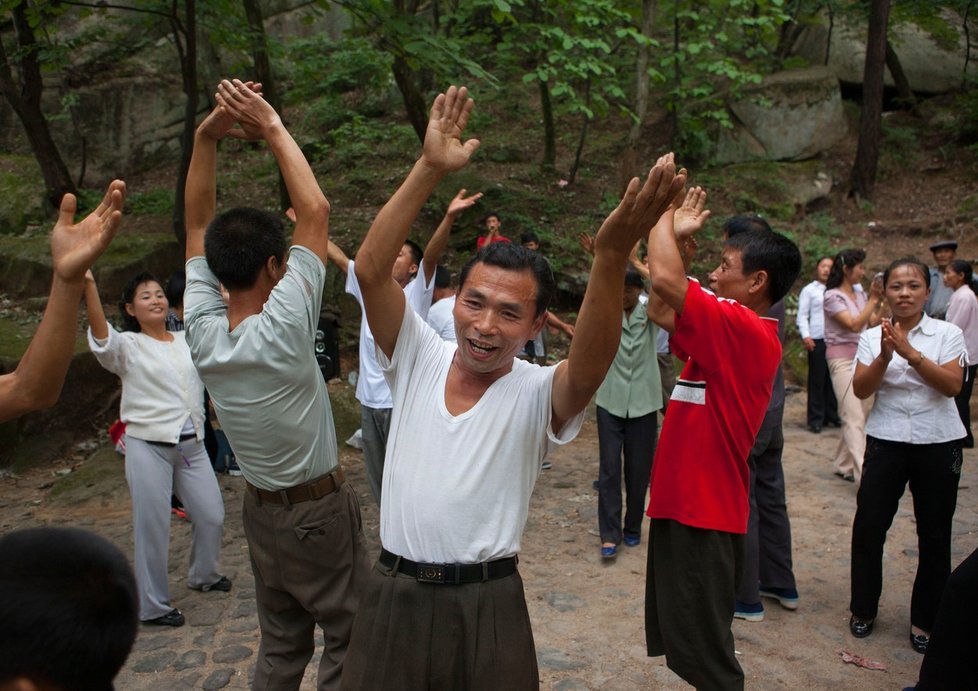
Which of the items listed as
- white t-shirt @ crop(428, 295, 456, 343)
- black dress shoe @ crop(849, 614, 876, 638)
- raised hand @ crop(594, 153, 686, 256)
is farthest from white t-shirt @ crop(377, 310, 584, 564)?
white t-shirt @ crop(428, 295, 456, 343)

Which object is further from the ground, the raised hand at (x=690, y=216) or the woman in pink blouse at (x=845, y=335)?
the raised hand at (x=690, y=216)

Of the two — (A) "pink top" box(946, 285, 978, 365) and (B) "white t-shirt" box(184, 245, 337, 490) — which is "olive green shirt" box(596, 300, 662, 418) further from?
(A) "pink top" box(946, 285, 978, 365)

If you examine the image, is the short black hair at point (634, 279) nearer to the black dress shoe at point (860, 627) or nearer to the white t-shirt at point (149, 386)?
the black dress shoe at point (860, 627)

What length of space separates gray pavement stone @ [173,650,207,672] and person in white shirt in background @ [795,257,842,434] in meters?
7.17

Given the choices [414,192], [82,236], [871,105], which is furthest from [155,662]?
[871,105]

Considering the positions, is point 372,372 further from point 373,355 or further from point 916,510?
point 916,510

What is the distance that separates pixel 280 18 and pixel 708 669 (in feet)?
61.6

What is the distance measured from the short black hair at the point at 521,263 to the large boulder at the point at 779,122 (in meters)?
13.9

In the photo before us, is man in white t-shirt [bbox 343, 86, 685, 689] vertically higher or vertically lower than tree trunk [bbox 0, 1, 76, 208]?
lower

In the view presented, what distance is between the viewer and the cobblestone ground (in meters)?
4.23

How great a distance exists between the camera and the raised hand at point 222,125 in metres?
3.06

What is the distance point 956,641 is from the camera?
246cm

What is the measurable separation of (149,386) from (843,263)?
6126mm

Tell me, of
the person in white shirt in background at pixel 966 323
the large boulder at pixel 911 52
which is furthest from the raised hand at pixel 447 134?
the large boulder at pixel 911 52
